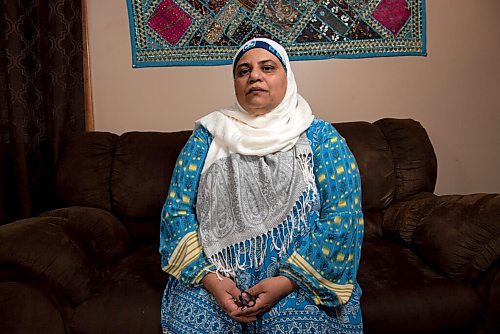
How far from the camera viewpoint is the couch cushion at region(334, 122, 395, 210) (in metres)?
1.90

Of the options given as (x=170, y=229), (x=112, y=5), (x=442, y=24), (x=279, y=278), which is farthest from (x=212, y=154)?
(x=442, y=24)

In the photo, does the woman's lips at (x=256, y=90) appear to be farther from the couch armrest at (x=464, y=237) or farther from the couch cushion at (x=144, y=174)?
the couch armrest at (x=464, y=237)

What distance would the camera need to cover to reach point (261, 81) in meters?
1.45

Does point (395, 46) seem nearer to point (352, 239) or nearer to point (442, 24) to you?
point (442, 24)

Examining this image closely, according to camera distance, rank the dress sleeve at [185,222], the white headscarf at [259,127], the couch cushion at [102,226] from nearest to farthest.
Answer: the dress sleeve at [185,222], the white headscarf at [259,127], the couch cushion at [102,226]

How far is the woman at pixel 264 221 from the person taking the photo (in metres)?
1.23

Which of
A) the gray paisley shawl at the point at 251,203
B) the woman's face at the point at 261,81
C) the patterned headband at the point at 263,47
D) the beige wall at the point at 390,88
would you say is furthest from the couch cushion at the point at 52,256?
the beige wall at the point at 390,88

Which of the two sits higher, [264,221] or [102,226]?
[264,221]

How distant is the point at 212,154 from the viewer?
4.78ft

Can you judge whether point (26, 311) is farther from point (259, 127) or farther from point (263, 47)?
point (263, 47)

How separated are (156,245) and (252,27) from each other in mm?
1183

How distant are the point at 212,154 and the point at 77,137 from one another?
A: 89cm

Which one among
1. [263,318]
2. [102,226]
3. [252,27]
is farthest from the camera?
[252,27]

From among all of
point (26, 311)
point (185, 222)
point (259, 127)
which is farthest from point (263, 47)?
point (26, 311)
